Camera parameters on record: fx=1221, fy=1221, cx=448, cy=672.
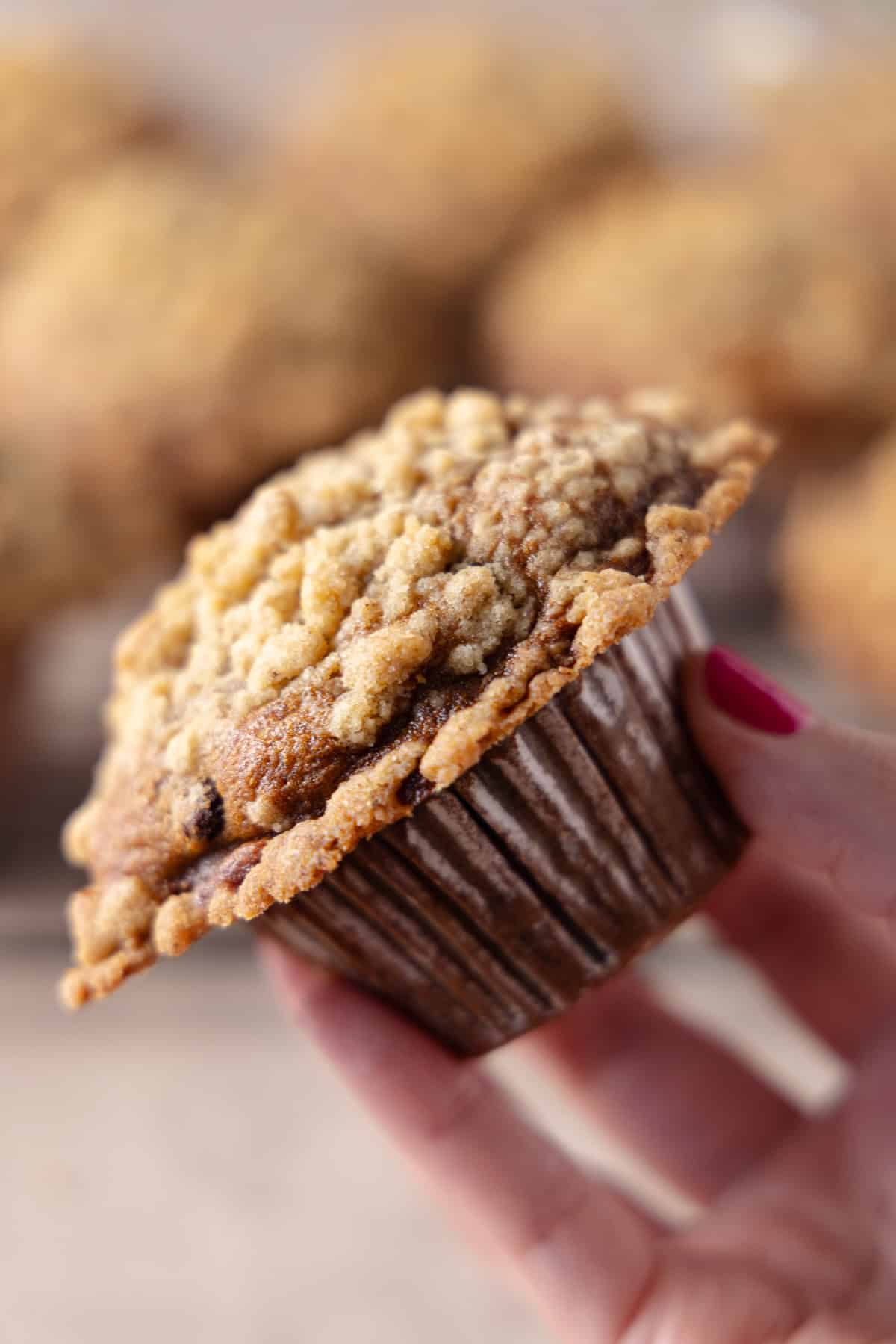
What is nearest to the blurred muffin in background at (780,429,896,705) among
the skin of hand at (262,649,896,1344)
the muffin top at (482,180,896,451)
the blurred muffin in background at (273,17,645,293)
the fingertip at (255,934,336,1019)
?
the muffin top at (482,180,896,451)

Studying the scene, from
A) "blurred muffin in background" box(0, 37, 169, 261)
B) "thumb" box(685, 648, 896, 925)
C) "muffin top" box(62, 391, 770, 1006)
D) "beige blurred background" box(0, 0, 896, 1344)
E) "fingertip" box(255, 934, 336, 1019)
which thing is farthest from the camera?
"blurred muffin in background" box(0, 37, 169, 261)

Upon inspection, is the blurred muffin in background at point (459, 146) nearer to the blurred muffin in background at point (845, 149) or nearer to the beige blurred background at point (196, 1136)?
the blurred muffin in background at point (845, 149)

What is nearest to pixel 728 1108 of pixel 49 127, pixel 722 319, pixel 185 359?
pixel 722 319

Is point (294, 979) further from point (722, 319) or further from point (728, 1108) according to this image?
point (722, 319)

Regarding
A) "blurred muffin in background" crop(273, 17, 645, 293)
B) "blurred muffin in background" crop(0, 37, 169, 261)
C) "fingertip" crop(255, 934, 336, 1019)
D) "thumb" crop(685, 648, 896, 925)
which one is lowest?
"fingertip" crop(255, 934, 336, 1019)

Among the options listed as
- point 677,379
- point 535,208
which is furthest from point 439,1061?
point 535,208

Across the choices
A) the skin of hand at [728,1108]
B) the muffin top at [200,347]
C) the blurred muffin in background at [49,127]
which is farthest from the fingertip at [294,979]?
the blurred muffin in background at [49,127]

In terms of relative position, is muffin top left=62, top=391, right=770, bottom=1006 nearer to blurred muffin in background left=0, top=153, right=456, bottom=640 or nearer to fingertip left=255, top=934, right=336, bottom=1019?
fingertip left=255, top=934, right=336, bottom=1019
